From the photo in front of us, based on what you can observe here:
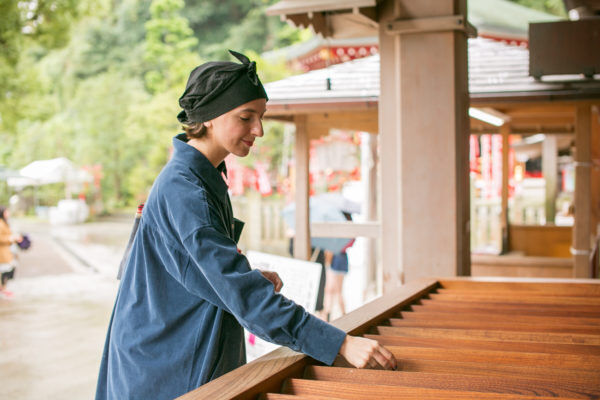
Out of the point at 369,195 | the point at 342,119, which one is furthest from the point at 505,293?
the point at 369,195

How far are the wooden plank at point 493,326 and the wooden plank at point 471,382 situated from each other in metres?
0.66

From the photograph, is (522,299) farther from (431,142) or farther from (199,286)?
(199,286)

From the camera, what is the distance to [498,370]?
1.52 metres

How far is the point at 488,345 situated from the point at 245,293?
0.84 meters

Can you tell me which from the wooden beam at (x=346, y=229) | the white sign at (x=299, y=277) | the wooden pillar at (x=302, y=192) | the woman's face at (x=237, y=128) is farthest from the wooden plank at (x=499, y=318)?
the wooden pillar at (x=302, y=192)

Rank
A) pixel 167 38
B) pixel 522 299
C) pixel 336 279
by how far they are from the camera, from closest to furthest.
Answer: pixel 522 299, pixel 336 279, pixel 167 38

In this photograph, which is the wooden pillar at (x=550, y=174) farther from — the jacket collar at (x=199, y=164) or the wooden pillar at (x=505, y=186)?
the jacket collar at (x=199, y=164)

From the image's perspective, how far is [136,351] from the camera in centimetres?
151

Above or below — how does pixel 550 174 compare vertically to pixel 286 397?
above

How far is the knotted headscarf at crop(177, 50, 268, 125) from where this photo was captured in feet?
4.97

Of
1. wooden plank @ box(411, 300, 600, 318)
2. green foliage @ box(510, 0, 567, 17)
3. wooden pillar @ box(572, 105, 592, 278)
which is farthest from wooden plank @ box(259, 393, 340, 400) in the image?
green foliage @ box(510, 0, 567, 17)

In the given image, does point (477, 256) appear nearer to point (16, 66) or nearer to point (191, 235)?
point (191, 235)

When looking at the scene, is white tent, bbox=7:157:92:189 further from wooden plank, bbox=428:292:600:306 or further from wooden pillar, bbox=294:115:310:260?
wooden plank, bbox=428:292:600:306

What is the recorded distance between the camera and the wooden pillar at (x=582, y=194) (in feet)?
19.6
